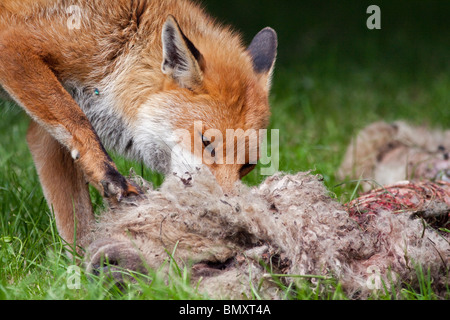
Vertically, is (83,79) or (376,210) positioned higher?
(83,79)

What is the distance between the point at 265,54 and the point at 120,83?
1.09 m

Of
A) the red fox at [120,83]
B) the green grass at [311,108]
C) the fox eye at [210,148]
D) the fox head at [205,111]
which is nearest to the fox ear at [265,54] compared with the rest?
the red fox at [120,83]

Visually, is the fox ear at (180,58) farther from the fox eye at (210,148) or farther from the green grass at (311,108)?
the green grass at (311,108)

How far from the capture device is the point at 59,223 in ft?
12.6

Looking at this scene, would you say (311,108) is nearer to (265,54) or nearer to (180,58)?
(265,54)

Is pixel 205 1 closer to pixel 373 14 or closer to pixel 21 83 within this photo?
pixel 373 14

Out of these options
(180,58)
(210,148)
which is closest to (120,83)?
(180,58)

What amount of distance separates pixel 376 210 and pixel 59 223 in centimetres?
211

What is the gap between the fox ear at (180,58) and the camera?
3.35m

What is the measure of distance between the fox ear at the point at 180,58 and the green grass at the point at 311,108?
0.94 m

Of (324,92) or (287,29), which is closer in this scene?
(324,92)

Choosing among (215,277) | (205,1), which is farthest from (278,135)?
(205,1)

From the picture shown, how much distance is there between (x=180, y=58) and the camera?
11.4ft
